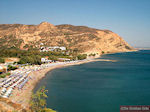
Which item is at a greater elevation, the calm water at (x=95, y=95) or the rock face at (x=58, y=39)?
the rock face at (x=58, y=39)

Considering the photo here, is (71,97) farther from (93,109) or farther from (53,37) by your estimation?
(53,37)

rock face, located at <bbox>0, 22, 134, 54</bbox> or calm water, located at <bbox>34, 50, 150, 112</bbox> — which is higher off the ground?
rock face, located at <bbox>0, 22, 134, 54</bbox>

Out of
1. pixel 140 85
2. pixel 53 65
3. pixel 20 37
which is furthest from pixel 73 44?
pixel 140 85

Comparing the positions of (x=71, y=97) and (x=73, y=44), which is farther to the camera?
(x=73, y=44)

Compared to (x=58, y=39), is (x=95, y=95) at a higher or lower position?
lower

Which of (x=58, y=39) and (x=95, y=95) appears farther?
(x=58, y=39)

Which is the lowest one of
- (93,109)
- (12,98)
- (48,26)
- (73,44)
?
(93,109)

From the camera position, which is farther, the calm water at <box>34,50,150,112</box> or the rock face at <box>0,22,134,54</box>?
the rock face at <box>0,22,134,54</box>

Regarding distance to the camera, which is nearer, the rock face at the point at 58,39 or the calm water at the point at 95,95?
the calm water at the point at 95,95
